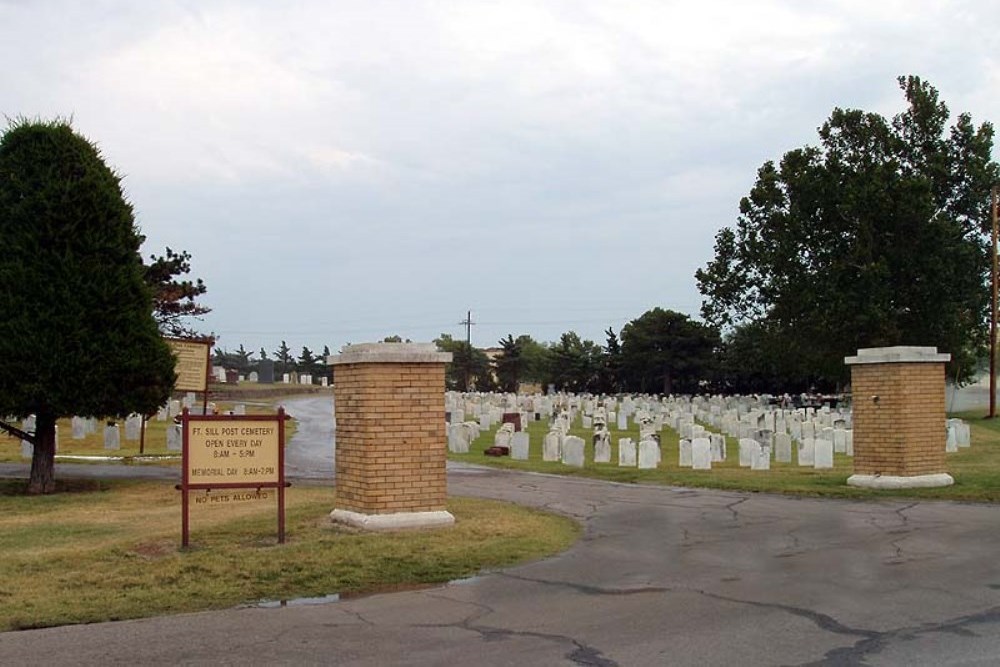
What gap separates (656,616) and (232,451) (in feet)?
16.3

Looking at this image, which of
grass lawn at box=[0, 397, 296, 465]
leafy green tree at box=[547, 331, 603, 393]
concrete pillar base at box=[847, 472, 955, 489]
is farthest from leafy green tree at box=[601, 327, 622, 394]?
concrete pillar base at box=[847, 472, 955, 489]

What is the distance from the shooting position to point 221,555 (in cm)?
936

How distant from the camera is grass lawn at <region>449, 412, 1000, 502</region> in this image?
14195mm

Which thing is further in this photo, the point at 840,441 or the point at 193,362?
the point at 840,441

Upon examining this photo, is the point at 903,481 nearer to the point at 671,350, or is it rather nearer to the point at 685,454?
the point at 685,454

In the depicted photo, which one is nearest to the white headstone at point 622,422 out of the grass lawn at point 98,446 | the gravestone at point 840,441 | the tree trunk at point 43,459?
the gravestone at point 840,441

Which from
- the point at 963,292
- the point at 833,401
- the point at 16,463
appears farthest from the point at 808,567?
the point at 833,401

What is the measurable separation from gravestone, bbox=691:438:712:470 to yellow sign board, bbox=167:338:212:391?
371 inches

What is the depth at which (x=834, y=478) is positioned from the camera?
16.2 meters

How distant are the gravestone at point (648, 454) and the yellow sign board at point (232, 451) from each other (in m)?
10.2

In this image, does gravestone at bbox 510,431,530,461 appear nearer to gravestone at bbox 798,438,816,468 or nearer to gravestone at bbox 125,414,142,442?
gravestone at bbox 798,438,816,468

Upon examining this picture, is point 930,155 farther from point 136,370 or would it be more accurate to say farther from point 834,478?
point 136,370

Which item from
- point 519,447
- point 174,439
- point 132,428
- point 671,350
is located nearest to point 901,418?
point 519,447

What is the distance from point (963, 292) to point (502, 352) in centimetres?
4546
